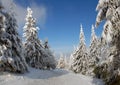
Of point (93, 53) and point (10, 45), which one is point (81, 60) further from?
point (10, 45)

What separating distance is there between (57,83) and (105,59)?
251 inches

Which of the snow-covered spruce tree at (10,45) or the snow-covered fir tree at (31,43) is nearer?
the snow-covered spruce tree at (10,45)

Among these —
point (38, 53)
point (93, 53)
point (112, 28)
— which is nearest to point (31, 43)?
point (38, 53)

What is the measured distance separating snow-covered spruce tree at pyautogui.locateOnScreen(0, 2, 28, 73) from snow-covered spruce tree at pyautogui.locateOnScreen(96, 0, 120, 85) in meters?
10.7

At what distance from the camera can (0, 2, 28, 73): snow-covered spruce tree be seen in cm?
2462

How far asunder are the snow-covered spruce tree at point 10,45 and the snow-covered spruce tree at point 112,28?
10697 millimetres

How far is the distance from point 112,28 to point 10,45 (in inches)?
505

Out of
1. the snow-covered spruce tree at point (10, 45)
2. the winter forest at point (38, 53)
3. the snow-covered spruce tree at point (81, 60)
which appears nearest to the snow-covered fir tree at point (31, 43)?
the winter forest at point (38, 53)

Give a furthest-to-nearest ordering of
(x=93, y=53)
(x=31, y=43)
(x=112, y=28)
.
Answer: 1. (x=93, y=53)
2. (x=31, y=43)
3. (x=112, y=28)

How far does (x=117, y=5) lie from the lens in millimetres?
17047

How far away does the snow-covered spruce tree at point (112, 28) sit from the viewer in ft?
55.3

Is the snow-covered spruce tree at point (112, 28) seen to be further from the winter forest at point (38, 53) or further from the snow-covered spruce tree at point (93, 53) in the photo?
the snow-covered spruce tree at point (93, 53)

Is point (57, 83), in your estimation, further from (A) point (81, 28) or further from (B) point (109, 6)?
(A) point (81, 28)

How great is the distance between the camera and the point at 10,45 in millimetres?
25750
